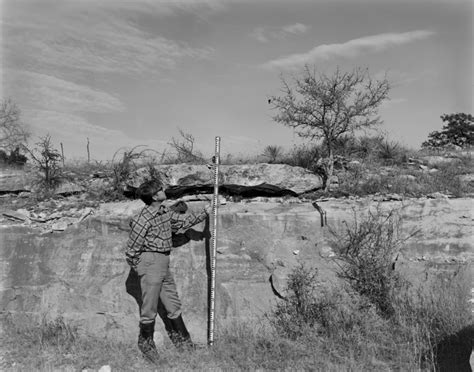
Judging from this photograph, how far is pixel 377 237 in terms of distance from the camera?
21.3 feet

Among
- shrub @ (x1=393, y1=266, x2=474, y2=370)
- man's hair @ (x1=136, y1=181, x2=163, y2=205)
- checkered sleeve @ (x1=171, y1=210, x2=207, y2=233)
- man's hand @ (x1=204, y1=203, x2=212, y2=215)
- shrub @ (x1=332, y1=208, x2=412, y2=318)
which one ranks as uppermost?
man's hair @ (x1=136, y1=181, x2=163, y2=205)

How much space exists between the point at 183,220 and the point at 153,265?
805mm

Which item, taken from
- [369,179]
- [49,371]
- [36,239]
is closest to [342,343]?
[369,179]

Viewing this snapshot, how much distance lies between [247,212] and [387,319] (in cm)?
252

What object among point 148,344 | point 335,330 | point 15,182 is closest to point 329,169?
point 335,330

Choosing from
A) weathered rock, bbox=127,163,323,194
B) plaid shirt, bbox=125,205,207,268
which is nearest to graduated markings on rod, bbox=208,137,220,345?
plaid shirt, bbox=125,205,207,268

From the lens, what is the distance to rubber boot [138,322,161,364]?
576 centimetres

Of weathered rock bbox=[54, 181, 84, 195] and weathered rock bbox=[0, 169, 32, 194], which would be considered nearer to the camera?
weathered rock bbox=[54, 181, 84, 195]

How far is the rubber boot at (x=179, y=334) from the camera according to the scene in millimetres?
6031

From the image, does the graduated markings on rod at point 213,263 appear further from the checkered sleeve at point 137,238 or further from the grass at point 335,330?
the checkered sleeve at point 137,238

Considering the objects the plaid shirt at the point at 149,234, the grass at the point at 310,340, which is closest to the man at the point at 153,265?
the plaid shirt at the point at 149,234

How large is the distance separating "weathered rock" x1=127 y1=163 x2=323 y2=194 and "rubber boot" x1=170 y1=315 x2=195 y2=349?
2365mm

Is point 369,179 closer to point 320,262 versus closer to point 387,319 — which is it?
point 320,262

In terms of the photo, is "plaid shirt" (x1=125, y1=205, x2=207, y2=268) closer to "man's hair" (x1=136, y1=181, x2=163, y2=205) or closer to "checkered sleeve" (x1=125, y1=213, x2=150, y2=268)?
"checkered sleeve" (x1=125, y1=213, x2=150, y2=268)
